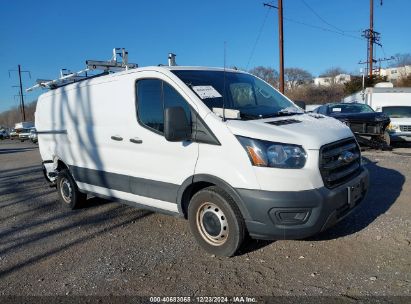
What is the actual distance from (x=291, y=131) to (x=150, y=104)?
5.89ft

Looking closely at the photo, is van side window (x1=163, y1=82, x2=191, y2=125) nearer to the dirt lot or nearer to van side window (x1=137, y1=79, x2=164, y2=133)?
van side window (x1=137, y1=79, x2=164, y2=133)

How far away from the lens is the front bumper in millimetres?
3660

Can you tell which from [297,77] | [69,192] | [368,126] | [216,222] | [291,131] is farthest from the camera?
[297,77]

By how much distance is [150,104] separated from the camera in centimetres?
468

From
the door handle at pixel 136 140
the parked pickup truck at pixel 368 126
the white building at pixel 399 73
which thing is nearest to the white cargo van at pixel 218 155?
the door handle at pixel 136 140

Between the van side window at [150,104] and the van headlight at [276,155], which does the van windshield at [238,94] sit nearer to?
the van side window at [150,104]

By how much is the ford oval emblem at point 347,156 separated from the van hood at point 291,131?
0.58ft

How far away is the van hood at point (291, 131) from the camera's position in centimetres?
372

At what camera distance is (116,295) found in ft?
11.6

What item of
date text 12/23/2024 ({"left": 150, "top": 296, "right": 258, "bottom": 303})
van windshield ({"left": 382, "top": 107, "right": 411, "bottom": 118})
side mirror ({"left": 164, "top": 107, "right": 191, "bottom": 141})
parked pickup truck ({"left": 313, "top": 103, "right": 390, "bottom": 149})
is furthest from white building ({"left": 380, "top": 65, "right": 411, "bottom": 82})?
date text 12/23/2024 ({"left": 150, "top": 296, "right": 258, "bottom": 303})

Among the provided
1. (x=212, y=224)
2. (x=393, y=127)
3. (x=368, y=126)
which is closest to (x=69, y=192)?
(x=212, y=224)

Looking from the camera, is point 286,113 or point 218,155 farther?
point 286,113

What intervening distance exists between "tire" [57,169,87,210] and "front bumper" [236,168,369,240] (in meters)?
3.70

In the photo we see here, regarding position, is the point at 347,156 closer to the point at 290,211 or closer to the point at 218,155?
the point at 290,211
